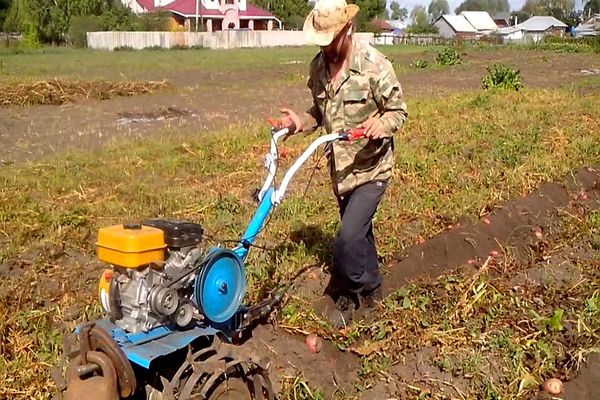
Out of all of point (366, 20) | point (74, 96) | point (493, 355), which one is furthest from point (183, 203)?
point (366, 20)

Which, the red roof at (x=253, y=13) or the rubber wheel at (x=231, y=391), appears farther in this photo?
the red roof at (x=253, y=13)

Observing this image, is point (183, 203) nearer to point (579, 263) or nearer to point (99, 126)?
point (579, 263)

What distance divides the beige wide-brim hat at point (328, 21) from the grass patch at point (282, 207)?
1.79 meters

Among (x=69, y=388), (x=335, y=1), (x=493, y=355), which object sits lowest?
(x=493, y=355)

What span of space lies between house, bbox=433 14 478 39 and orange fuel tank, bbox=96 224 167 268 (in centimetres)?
10705

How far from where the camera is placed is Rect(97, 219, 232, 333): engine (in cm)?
318

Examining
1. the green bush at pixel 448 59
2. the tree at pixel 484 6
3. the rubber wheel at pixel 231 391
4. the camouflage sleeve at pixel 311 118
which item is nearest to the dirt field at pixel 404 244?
the rubber wheel at pixel 231 391

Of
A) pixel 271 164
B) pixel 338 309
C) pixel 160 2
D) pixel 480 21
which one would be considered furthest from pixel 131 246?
pixel 480 21

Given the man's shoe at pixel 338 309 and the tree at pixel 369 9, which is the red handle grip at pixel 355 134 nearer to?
the man's shoe at pixel 338 309

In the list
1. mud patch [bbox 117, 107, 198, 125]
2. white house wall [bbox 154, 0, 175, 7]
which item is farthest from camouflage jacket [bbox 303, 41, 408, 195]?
white house wall [bbox 154, 0, 175, 7]

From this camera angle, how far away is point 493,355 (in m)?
4.25

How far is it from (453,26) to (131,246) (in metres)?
110

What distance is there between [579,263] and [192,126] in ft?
27.6

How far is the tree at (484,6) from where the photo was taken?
6944 inches
